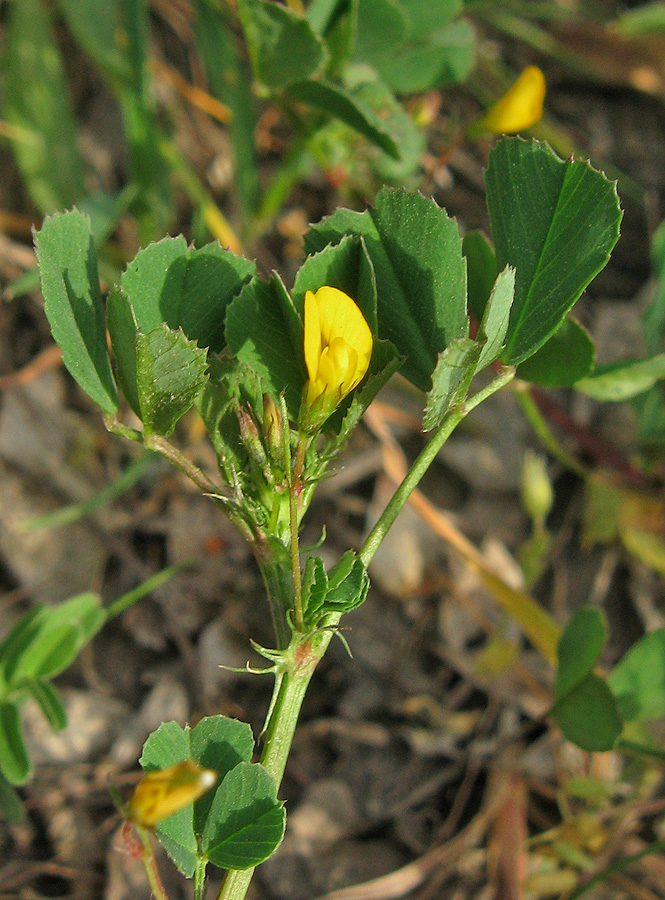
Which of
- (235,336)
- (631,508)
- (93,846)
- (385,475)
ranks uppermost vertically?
(235,336)

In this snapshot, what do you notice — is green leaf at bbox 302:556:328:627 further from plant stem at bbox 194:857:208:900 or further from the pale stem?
plant stem at bbox 194:857:208:900

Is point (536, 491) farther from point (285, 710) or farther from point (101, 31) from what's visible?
point (101, 31)

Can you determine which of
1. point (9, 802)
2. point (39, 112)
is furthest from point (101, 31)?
point (9, 802)

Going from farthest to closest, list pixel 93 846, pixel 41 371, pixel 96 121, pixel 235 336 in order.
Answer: pixel 96 121 → pixel 41 371 → pixel 93 846 → pixel 235 336

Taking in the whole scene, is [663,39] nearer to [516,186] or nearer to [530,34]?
[530,34]

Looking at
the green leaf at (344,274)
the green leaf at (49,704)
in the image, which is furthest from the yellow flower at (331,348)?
the green leaf at (49,704)

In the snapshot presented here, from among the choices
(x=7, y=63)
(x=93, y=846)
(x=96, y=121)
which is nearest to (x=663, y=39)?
(x=96, y=121)

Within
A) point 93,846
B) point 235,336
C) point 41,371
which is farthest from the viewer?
point 41,371

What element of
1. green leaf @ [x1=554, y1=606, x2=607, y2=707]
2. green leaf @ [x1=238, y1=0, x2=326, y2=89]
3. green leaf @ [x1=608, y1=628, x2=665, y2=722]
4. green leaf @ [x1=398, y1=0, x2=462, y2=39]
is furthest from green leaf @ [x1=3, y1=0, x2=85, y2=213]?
green leaf @ [x1=608, y1=628, x2=665, y2=722]
